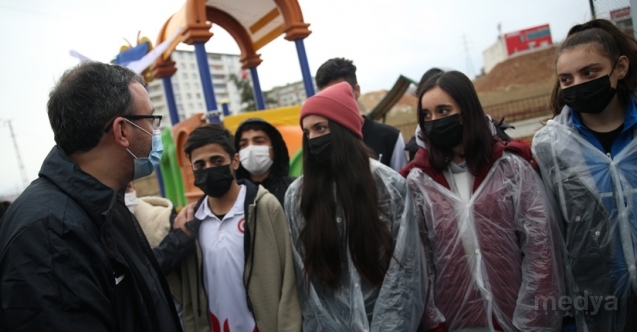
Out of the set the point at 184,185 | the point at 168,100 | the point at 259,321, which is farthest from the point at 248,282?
the point at 168,100

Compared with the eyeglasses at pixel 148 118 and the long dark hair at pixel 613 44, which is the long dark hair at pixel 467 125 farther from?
the eyeglasses at pixel 148 118

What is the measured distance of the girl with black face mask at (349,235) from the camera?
2.22 metres

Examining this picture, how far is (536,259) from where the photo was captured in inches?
81.7

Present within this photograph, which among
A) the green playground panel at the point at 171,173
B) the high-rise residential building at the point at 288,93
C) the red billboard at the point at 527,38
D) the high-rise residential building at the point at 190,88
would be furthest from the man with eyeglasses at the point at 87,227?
the high-rise residential building at the point at 190,88

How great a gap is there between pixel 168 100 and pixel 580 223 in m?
6.55

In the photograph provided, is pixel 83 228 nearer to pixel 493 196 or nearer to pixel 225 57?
pixel 493 196

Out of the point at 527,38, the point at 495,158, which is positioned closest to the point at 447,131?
the point at 495,158

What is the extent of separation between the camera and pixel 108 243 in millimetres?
1520

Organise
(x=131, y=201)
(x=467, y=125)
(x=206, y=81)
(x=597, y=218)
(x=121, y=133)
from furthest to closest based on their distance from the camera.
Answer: (x=206, y=81), (x=131, y=201), (x=467, y=125), (x=597, y=218), (x=121, y=133)

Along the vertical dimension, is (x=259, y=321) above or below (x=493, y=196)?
below

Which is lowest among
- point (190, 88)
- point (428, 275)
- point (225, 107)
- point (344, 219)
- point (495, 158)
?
point (428, 275)

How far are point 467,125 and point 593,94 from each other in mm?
589

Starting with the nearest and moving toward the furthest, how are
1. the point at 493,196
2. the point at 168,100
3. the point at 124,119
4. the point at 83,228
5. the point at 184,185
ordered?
the point at 83,228, the point at 124,119, the point at 493,196, the point at 184,185, the point at 168,100

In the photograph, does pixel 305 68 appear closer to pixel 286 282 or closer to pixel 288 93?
pixel 286 282
